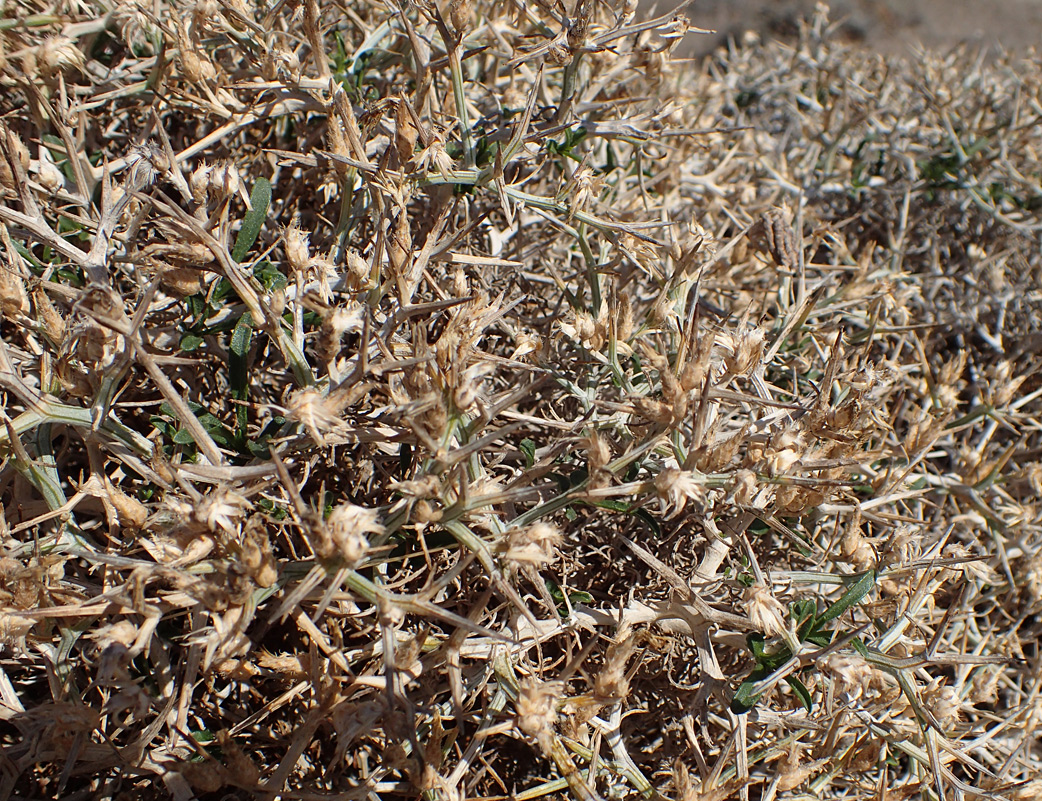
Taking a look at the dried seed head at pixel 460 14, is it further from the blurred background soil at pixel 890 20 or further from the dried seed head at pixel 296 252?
the blurred background soil at pixel 890 20

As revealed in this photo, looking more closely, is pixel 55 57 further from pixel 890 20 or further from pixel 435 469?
pixel 890 20

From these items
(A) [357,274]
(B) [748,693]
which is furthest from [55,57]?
(B) [748,693]

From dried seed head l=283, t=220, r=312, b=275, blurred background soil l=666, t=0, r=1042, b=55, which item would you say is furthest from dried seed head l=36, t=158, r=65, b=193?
blurred background soil l=666, t=0, r=1042, b=55

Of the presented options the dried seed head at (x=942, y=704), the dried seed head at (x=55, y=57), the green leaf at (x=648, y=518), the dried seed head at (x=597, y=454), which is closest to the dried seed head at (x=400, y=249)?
the dried seed head at (x=597, y=454)

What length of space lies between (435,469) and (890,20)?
13.3ft

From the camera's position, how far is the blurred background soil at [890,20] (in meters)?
3.49

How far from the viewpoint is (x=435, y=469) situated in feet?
2.43

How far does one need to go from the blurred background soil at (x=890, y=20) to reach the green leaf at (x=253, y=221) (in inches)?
115

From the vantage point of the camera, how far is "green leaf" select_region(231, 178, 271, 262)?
95 centimetres

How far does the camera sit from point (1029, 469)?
51.3 inches

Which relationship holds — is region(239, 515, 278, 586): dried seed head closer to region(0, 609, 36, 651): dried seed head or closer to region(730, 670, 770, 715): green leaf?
region(0, 609, 36, 651): dried seed head

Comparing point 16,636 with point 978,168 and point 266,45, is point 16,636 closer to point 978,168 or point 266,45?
point 266,45

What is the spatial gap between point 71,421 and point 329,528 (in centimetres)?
34

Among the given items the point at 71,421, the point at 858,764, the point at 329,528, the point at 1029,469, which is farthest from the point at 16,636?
the point at 1029,469
